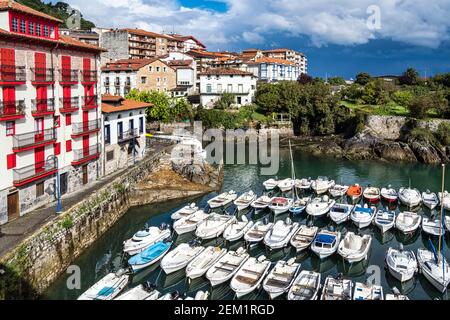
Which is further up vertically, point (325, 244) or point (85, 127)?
point (85, 127)

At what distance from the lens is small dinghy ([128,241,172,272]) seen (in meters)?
28.1

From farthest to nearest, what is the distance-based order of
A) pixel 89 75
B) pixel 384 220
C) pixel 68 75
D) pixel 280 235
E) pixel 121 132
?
pixel 121 132 < pixel 89 75 < pixel 384 220 < pixel 68 75 < pixel 280 235

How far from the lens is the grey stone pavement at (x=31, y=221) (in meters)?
24.7

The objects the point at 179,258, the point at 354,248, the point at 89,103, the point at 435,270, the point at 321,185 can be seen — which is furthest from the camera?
the point at 321,185

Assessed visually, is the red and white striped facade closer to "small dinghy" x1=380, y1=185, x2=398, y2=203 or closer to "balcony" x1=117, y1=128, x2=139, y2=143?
"balcony" x1=117, y1=128, x2=139, y2=143

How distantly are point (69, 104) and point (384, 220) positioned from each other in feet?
96.5

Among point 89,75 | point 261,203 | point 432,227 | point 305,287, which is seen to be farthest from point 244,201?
point 89,75

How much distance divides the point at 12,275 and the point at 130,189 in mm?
19747

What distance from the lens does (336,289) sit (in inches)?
957

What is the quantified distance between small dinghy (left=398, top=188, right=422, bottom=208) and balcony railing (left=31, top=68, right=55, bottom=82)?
3610 cm

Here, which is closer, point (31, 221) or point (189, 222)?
point (31, 221)

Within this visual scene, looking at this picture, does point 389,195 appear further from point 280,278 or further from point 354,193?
point 280,278

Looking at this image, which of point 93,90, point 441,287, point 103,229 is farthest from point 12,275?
point 441,287

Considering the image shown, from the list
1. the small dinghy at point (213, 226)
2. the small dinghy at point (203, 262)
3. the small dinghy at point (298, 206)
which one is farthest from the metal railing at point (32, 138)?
the small dinghy at point (298, 206)
